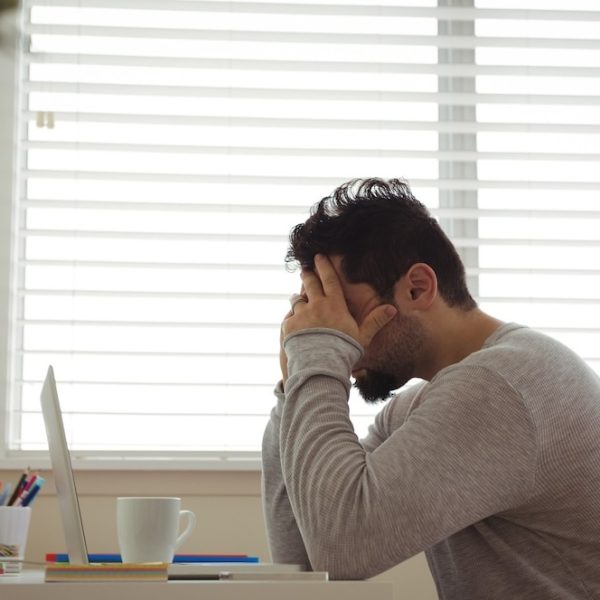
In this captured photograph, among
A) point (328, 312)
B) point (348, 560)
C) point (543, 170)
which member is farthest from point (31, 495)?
point (543, 170)

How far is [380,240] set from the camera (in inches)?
49.9

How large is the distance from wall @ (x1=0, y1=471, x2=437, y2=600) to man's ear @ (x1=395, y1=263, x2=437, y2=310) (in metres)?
0.67

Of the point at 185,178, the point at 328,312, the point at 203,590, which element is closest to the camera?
the point at 203,590

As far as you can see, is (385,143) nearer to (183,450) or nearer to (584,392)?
(183,450)

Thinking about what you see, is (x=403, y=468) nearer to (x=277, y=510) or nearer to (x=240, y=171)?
(x=277, y=510)

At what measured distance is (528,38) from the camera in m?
2.08

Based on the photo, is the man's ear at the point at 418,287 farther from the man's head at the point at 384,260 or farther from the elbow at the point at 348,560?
the elbow at the point at 348,560

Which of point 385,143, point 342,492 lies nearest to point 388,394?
point 342,492

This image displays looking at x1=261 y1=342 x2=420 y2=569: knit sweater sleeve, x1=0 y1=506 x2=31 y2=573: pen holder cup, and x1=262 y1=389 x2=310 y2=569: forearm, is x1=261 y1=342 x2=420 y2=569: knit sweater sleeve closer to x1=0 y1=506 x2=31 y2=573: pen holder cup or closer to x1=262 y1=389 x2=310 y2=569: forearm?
x1=262 y1=389 x2=310 y2=569: forearm

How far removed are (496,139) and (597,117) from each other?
0.24 m

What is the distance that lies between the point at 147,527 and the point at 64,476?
0.64 ft

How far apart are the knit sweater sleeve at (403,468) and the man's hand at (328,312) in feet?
0.43

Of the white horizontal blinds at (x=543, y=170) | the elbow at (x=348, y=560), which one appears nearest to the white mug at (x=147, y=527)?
the elbow at (x=348, y=560)

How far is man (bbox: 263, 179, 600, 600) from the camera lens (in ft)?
3.15
